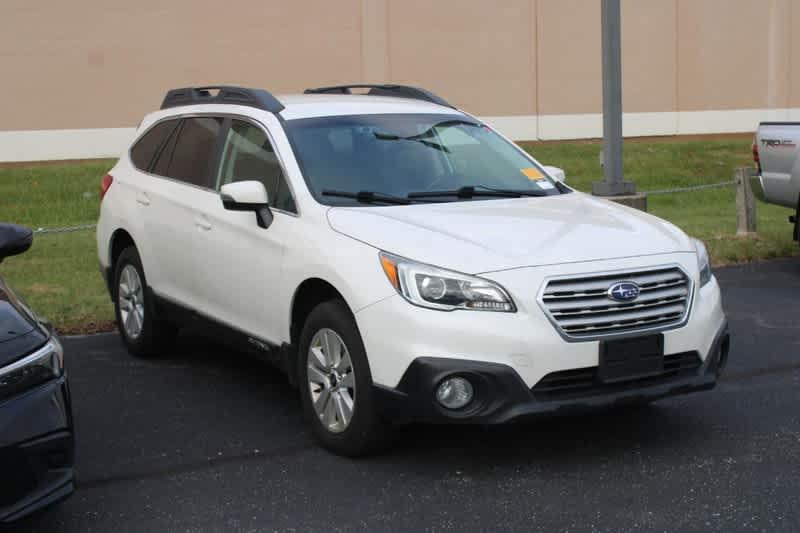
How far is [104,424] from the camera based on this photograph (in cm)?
657

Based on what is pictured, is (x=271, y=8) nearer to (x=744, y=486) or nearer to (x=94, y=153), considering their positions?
(x=94, y=153)

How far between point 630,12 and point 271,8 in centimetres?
879

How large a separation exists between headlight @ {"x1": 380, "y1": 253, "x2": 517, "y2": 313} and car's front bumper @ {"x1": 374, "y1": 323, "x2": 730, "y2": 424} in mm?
251

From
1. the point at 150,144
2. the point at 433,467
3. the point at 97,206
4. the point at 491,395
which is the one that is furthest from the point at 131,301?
the point at 97,206

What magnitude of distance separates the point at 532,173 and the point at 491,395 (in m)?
2.05

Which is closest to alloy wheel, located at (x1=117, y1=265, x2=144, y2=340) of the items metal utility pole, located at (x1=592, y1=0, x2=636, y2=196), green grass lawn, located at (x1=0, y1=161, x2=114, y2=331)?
green grass lawn, located at (x1=0, y1=161, x2=114, y2=331)

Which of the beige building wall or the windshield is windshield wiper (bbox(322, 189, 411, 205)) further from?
the beige building wall

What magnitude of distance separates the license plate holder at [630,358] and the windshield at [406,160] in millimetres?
1380

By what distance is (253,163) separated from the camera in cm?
686

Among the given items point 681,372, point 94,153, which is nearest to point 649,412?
point 681,372

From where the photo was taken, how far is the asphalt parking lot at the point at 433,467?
196 inches

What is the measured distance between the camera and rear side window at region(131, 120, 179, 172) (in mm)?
8117

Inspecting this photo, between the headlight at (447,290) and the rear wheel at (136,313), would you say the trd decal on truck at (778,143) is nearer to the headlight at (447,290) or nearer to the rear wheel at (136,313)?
the rear wheel at (136,313)

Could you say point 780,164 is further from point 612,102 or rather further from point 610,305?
point 610,305
